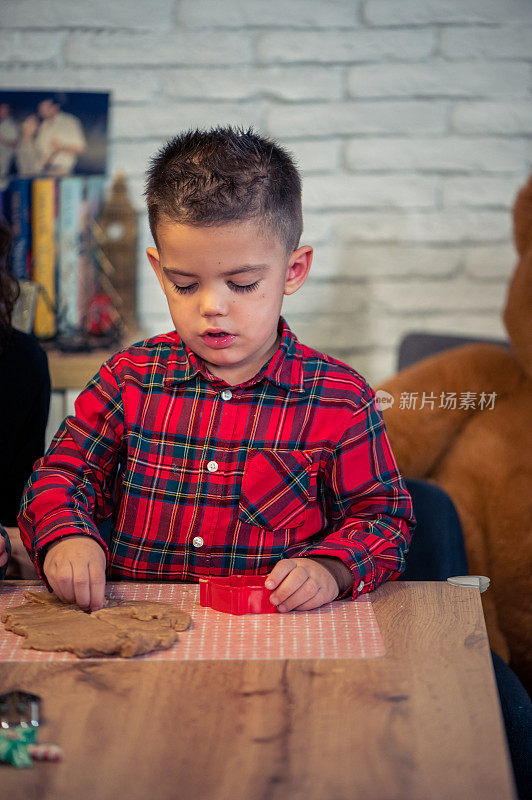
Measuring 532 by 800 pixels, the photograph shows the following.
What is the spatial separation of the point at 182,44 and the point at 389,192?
51cm

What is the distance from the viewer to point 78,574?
0.77 metres

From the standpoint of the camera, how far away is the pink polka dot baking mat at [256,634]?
671mm

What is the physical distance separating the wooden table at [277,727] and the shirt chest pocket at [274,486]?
0.26m

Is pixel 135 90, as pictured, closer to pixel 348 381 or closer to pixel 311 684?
pixel 348 381

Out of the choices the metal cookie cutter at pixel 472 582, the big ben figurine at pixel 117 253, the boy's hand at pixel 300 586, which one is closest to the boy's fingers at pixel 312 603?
the boy's hand at pixel 300 586

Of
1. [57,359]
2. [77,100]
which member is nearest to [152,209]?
[57,359]

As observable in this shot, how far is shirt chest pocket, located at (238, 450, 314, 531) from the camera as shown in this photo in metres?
0.94

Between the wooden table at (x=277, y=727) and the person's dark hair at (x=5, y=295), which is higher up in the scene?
the person's dark hair at (x=5, y=295)

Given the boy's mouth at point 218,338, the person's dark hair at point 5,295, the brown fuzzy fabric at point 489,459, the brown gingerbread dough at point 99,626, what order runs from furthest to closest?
the brown fuzzy fabric at point 489,459
the person's dark hair at point 5,295
the boy's mouth at point 218,338
the brown gingerbread dough at point 99,626

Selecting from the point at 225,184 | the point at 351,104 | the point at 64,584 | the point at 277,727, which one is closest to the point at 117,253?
the point at 351,104

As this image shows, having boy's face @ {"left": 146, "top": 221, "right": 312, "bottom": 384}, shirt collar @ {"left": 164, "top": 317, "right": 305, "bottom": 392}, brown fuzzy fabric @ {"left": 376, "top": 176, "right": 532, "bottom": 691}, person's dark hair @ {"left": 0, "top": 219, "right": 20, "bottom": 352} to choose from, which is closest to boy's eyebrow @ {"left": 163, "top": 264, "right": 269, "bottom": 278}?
boy's face @ {"left": 146, "top": 221, "right": 312, "bottom": 384}

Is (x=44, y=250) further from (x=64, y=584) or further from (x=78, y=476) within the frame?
(x=64, y=584)

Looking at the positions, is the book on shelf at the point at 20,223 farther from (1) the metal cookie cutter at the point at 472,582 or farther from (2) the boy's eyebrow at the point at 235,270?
(1) the metal cookie cutter at the point at 472,582

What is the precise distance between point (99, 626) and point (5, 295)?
1.98 ft
